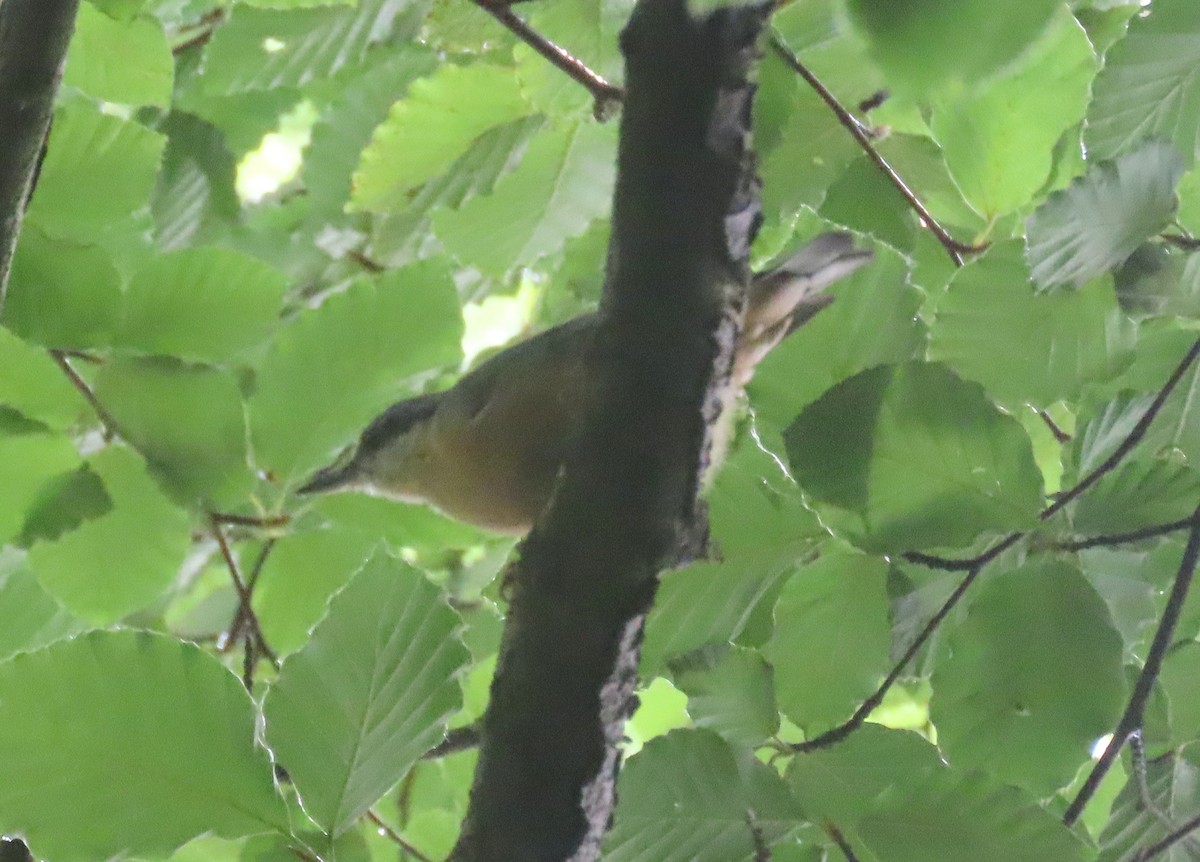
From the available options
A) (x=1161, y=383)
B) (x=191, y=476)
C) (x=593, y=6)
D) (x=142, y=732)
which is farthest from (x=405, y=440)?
(x=1161, y=383)

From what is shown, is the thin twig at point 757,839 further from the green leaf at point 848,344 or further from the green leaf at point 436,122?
the green leaf at point 436,122

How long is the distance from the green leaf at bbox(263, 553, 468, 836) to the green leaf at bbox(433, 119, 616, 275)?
1.91 feet

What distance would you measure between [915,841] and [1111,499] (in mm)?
247

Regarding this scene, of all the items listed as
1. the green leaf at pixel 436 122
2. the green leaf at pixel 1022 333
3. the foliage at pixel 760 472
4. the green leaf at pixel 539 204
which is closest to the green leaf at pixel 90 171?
the foliage at pixel 760 472

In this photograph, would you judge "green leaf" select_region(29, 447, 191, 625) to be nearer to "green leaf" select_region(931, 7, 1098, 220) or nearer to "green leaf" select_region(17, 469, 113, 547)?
"green leaf" select_region(17, 469, 113, 547)

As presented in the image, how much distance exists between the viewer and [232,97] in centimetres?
151

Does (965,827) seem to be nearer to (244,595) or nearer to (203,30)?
(244,595)

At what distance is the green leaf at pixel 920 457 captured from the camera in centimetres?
63

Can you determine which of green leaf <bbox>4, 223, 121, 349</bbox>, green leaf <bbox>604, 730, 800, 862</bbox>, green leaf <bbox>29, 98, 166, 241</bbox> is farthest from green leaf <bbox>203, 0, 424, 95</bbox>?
green leaf <bbox>604, 730, 800, 862</bbox>

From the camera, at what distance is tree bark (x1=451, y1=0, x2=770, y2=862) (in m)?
0.52

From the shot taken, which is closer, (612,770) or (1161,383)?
(612,770)

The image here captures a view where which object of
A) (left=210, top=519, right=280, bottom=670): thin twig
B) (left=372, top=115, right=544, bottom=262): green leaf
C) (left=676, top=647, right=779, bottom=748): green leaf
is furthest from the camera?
(left=372, top=115, right=544, bottom=262): green leaf

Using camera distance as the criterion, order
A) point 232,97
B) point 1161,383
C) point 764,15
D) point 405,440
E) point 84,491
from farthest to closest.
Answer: point 232,97
point 405,440
point 84,491
point 1161,383
point 764,15

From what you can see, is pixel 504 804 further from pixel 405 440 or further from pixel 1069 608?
pixel 405 440
